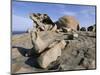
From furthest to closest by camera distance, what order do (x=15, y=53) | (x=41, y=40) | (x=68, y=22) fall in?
(x=68, y=22)
(x=41, y=40)
(x=15, y=53)

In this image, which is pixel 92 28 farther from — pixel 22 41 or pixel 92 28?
pixel 22 41

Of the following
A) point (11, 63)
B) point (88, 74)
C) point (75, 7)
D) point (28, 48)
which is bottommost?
point (88, 74)

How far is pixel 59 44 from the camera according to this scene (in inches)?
99.6

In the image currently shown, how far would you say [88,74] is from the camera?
2682mm

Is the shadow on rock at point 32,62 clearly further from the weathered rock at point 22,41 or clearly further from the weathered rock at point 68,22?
the weathered rock at point 68,22

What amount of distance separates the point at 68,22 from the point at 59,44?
267mm

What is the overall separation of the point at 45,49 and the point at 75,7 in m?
0.58

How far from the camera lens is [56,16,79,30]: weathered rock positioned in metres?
2.54

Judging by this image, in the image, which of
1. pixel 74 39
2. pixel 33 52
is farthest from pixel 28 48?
pixel 74 39

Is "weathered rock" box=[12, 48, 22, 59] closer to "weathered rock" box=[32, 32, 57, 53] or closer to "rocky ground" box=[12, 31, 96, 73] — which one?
"rocky ground" box=[12, 31, 96, 73]

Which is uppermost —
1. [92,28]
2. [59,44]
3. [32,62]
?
[92,28]

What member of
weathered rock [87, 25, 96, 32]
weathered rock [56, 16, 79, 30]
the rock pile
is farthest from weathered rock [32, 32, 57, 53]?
weathered rock [87, 25, 96, 32]

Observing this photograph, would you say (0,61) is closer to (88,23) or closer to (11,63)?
(11,63)

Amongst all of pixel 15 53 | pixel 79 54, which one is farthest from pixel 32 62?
pixel 79 54
